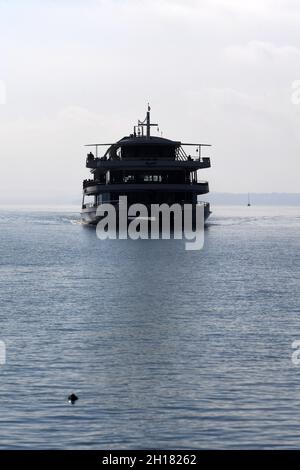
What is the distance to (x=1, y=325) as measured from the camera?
4975cm

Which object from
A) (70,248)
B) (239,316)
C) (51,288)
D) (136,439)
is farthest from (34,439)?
(70,248)

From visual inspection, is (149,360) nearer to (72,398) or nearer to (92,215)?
(72,398)

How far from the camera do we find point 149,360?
40750 mm

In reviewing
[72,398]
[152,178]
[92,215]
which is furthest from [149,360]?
[92,215]

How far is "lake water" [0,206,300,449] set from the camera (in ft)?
97.9

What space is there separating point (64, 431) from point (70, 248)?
86.5 m

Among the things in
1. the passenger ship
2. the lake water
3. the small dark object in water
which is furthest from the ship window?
the small dark object in water

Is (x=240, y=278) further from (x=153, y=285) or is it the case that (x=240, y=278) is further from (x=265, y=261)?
A: (x=265, y=261)

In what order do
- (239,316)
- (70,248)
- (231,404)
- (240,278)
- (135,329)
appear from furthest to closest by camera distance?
1. (70,248)
2. (240,278)
3. (239,316)
4. (135,329)
5. (231,404)
